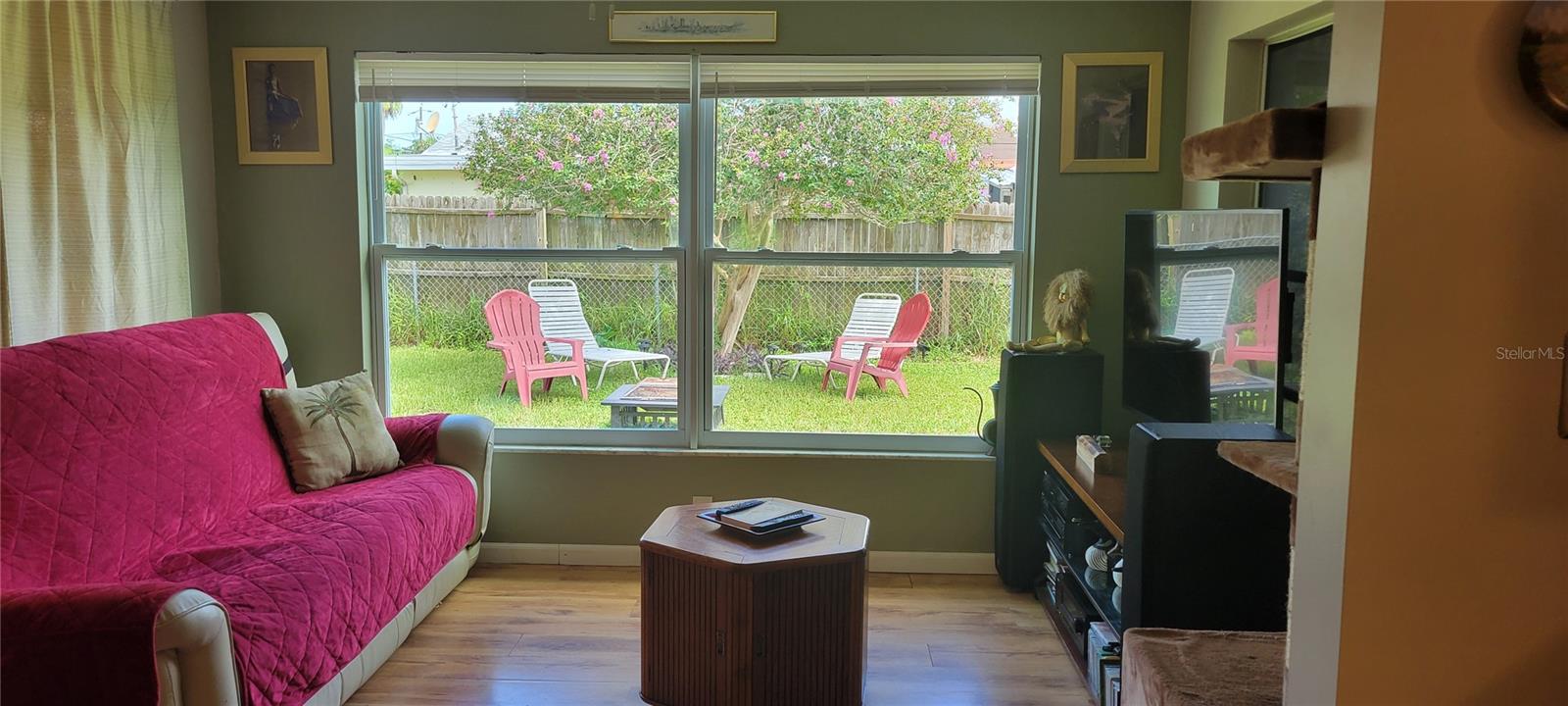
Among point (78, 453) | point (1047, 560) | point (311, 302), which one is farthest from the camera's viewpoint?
point (311, 302)

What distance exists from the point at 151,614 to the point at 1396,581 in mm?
1987

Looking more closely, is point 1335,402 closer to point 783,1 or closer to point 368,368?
point 783,1

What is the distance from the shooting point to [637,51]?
333cm

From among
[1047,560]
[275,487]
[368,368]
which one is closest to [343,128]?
[368,368]

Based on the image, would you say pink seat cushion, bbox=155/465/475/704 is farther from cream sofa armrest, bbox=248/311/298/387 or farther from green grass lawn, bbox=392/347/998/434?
green grass lawn, bbox=392/347/998/434

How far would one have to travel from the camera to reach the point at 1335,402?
3.45ft

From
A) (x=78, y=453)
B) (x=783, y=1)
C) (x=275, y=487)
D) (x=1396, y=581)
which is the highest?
(x=783, y=1)

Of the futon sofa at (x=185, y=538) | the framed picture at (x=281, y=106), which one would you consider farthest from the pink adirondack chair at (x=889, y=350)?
the framed picture at (x=281, y=106)

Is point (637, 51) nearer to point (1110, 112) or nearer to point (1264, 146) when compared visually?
point (1110, 112)

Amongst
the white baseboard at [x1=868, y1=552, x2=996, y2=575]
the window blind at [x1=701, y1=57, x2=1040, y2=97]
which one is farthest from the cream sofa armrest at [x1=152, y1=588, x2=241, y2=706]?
the window blind at [x1=701, y1=57, x2=1040, y2=97]

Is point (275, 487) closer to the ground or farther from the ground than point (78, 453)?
closer to the ground

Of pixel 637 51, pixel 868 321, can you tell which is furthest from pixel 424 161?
pixel 868 321

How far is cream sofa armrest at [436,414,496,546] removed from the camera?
3195 millimetres

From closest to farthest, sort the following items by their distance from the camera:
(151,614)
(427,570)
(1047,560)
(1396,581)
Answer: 1. (1396,581)
2. (151,614)
3. (427,570)
4. (1047,560)
